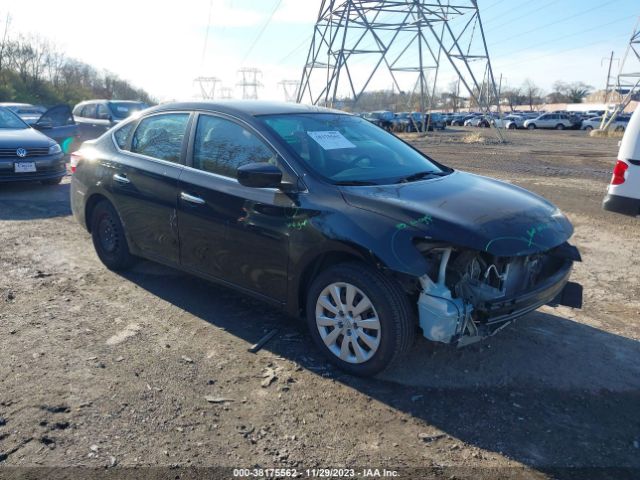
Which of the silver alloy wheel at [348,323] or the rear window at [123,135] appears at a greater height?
the rear window at [123,135]

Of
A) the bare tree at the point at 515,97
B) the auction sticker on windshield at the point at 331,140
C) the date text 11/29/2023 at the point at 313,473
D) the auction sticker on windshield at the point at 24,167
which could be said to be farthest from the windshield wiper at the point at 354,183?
the bare tree at the point at 515,97

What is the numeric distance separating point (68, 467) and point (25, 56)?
5902 centimetres

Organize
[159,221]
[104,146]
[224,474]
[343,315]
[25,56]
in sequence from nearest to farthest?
[224,474]
[343,315]
[159,221]
[104,146]
[25,56]

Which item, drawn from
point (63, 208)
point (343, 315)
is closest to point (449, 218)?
point (343, 315)

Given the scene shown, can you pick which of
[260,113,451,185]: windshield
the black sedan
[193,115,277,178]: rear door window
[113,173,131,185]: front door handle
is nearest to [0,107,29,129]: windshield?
the black sedan

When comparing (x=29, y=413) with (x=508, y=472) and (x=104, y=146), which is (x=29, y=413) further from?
(x=104, y=146)

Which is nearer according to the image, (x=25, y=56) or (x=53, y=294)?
(x=53, y=294)

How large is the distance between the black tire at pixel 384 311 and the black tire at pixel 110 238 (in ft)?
8.45

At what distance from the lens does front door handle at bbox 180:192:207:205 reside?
160 inches

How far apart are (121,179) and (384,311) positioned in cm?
292

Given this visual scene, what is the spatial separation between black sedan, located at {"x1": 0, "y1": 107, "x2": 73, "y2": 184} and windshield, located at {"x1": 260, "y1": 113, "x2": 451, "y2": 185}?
6.90m

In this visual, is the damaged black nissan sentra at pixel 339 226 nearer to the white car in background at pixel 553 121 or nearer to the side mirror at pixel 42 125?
the side mirror at pixel 42 125

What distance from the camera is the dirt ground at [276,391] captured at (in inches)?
105

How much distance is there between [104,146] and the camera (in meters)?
5.20
